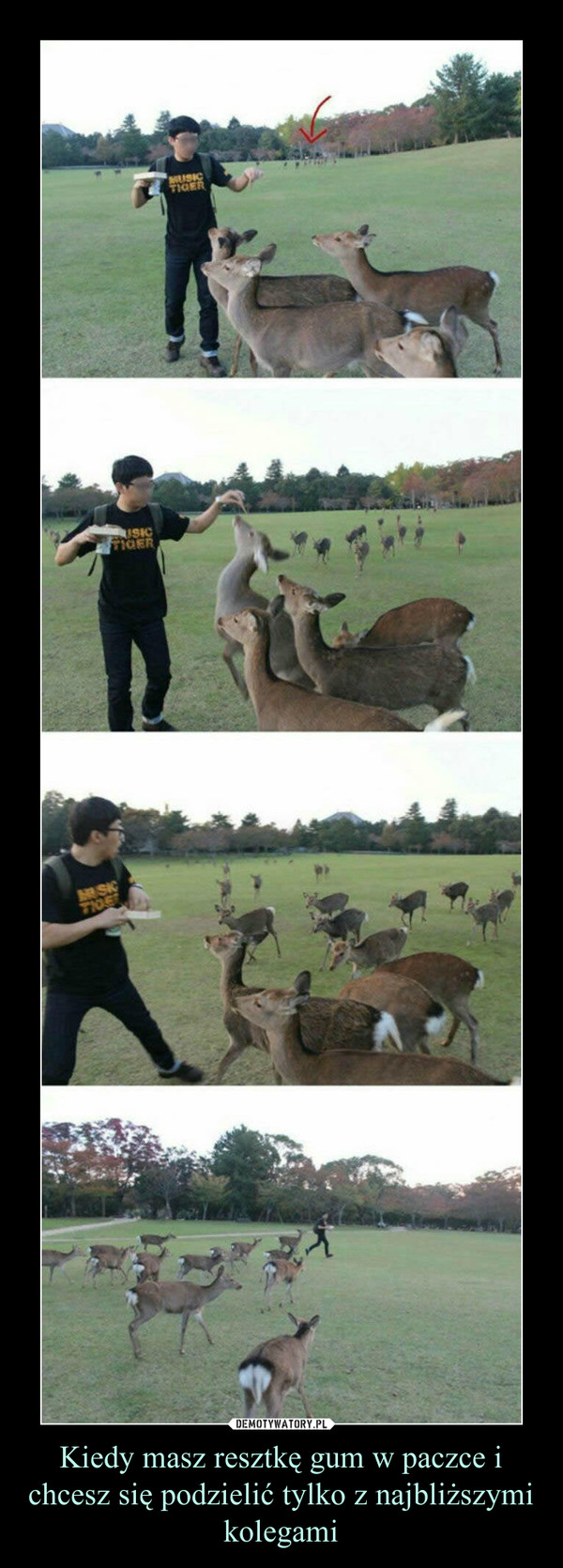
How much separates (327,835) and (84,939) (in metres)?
1.33

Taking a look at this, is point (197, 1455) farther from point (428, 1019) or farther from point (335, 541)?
point (335, 541)

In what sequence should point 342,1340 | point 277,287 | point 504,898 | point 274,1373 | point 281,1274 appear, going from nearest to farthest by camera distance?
point 274,1373 → point 342,1340 → point 281,1274 → point 504,898 → point 277,287

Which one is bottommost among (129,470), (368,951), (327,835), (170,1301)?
(170,1301)

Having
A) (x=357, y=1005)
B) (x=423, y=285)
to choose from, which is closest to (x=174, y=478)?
(x=423, y=285)

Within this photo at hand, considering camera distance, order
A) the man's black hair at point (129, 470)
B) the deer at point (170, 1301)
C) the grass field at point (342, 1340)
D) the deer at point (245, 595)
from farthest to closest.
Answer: the deer at point (245, 595) < the man's black hair at point (129, 470) < the deer at point (170, 1301) < the grass field at point (342, 1340)

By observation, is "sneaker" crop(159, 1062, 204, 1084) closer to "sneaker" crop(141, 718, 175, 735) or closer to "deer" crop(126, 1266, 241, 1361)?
"deer" crop(126, 1266, 241, 1361)

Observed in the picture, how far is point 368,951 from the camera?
838 cm

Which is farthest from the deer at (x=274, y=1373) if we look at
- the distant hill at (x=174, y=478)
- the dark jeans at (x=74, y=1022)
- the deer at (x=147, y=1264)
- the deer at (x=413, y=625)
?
the distant hill at (x=174, y=478)

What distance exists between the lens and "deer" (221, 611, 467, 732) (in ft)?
27.2

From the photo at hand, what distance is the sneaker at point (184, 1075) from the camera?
26.7ft

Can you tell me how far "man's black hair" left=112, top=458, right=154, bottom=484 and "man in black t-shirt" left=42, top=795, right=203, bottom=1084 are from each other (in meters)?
1.45

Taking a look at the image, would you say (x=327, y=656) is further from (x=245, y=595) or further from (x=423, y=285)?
(x=423, y=285)

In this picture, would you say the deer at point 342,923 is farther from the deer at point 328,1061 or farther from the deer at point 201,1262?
the deer at point 201,1262

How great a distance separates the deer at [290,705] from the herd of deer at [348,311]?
1.29 meters
